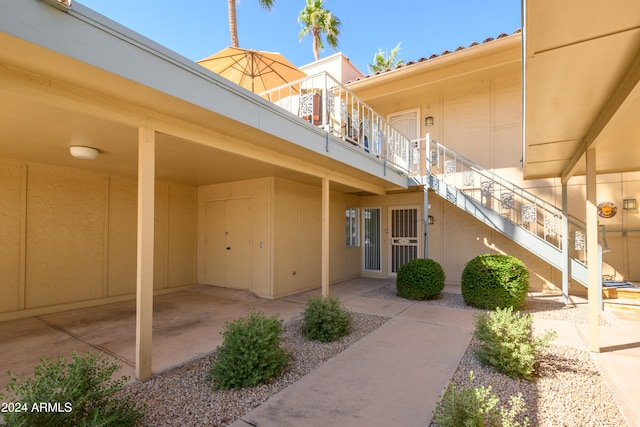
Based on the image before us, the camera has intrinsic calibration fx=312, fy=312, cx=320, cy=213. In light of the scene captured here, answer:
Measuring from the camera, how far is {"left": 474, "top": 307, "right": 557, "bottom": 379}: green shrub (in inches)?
128

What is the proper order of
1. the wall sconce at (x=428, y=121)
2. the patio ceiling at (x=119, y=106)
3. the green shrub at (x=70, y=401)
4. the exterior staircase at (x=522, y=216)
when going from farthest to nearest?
the wall sconce at (x=428, y=121), the exterior staircase at (x=522, y=216), the patio ceiling at (x=119, y=106), the green shrub at (x=70, y=401)

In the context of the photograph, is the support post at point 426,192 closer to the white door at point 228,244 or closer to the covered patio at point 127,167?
the covered patio at point 127,167

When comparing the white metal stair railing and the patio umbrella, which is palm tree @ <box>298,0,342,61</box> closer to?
the white metal stair railing

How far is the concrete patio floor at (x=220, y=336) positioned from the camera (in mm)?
3383

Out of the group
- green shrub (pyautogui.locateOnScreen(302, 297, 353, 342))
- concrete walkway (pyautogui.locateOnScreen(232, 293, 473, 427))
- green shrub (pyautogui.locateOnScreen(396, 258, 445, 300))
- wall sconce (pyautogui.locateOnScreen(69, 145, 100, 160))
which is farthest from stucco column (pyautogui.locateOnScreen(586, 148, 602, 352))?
wall sconce (pyautogui.locateOnScreen(69, 145, 100, 160))

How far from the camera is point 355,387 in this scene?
10.3 feet

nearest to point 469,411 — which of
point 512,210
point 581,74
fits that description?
point 581,74

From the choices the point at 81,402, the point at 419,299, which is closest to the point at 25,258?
the point at 81,402

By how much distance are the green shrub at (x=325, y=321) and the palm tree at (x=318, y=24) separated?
15.6 metres

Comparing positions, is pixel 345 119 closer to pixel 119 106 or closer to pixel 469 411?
pixel 119 106

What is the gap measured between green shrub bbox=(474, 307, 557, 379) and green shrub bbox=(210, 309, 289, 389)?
2.29 meters

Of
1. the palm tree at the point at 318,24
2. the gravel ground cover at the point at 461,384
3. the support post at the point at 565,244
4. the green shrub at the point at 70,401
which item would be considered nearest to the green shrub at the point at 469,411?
the gravel ground cover at the point at 461,384

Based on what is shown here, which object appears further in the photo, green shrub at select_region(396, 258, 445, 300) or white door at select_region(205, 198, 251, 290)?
white door at select_region(205, 198, 251, 290)

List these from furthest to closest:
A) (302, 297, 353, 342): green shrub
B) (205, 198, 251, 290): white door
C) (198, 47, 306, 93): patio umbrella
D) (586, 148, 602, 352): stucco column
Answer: (205, 198, 251, 290): white door
(198, 47, 306, 93): patio umbrella
(302, 297, 353, 342): green shrub
(586, 148, 602, 352): stucco column
